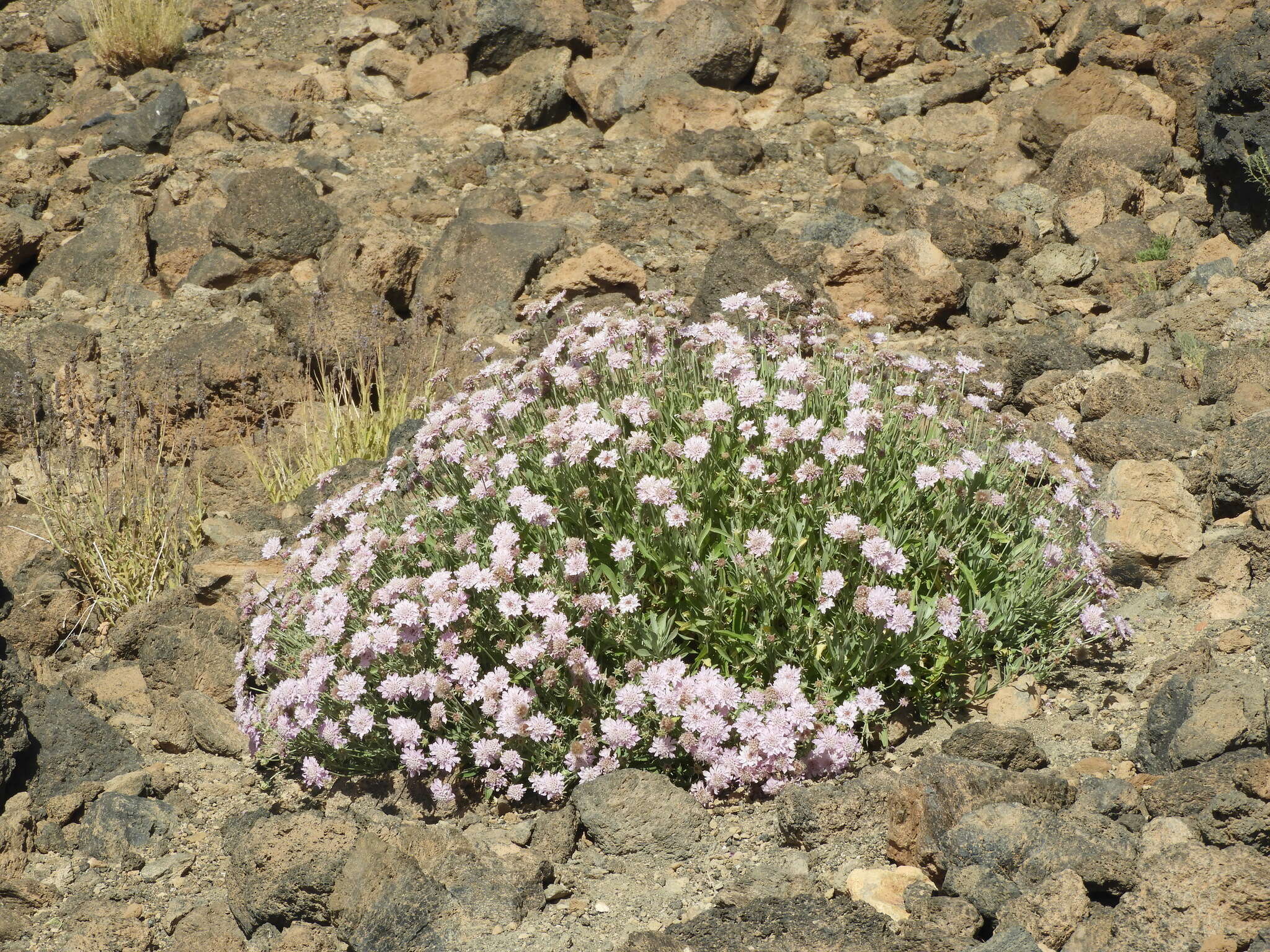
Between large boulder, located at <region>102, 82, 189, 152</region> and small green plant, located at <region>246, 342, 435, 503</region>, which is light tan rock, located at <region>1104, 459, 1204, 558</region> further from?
large boulder, located at <region>102, 82, 189, 152</region>

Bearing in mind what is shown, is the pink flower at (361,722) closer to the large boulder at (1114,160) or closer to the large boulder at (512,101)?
the large boulder at (1114,160)

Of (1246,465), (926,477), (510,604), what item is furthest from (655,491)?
(1246,465)

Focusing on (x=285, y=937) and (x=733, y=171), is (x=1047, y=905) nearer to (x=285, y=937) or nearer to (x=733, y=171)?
(x=285, y=937)

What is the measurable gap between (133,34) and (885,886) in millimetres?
12047

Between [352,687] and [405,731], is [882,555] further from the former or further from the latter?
[352,687]

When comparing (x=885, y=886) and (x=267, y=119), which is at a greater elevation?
(x=267, y=119)

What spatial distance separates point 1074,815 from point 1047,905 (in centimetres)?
42

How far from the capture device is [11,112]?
11352 mm

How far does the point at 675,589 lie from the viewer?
13.8 ft

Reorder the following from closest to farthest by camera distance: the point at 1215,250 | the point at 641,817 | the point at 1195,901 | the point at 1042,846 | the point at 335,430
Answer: the point at 1195,901 → the point at 1042,846 → the point at 641,817 → the point at 335,430 → the point at 1215,250

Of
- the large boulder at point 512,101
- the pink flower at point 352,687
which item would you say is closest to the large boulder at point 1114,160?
the large boulder at point 512,101

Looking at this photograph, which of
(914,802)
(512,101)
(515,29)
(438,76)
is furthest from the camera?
(438,76)

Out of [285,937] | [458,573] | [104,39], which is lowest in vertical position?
[285,937]

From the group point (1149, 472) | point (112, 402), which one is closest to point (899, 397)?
point (1149, 472)
